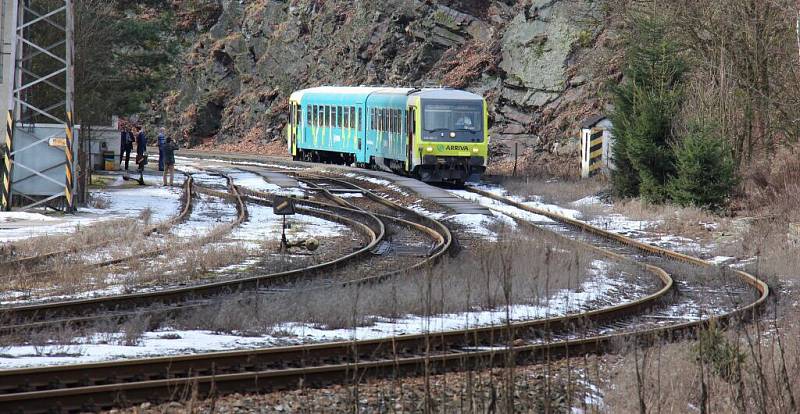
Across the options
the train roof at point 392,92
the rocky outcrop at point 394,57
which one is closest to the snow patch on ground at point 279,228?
the train roof at point 392,92

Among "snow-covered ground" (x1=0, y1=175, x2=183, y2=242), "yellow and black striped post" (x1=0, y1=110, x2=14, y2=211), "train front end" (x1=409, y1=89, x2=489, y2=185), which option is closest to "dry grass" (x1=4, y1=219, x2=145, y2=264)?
"snow-covered ground" (x1=0, y1=175, x2=183, y2=242)

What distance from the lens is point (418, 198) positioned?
31.0 metres

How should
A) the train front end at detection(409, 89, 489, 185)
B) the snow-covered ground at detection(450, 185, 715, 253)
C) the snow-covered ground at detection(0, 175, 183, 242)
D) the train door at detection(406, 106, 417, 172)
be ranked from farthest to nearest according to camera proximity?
the train door at detection(406, 106, 417, 172) < the train front end at detection(409, 89, 489, 185) < the snow-covered ground at detection(450, 185, 715, 253) < the snow-covered ground at detection(0, 175, 183, 242)

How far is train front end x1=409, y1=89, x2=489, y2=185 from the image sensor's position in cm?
3575

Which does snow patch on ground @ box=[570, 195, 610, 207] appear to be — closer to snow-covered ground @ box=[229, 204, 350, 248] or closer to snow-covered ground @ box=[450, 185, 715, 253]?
snow-covered ground @ box=[450, 185, 715, 253]

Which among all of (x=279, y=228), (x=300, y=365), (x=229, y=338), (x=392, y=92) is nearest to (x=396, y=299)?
(x=229, y=338)

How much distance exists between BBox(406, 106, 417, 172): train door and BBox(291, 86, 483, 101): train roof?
0.58 metres

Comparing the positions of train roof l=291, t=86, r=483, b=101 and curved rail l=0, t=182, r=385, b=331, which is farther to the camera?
train roof l=291, t=86, r=483, b=101

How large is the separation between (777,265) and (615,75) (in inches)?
982

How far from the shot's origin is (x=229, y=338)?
11.3m

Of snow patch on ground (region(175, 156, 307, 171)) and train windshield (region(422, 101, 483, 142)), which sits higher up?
train windshield (region(422, 101, 483, 142))

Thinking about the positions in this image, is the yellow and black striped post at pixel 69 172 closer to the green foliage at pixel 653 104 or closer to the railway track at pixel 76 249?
the railway track at pixel 76 249

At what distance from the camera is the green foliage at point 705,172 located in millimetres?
24859

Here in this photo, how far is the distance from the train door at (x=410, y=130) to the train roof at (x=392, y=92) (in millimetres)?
580
